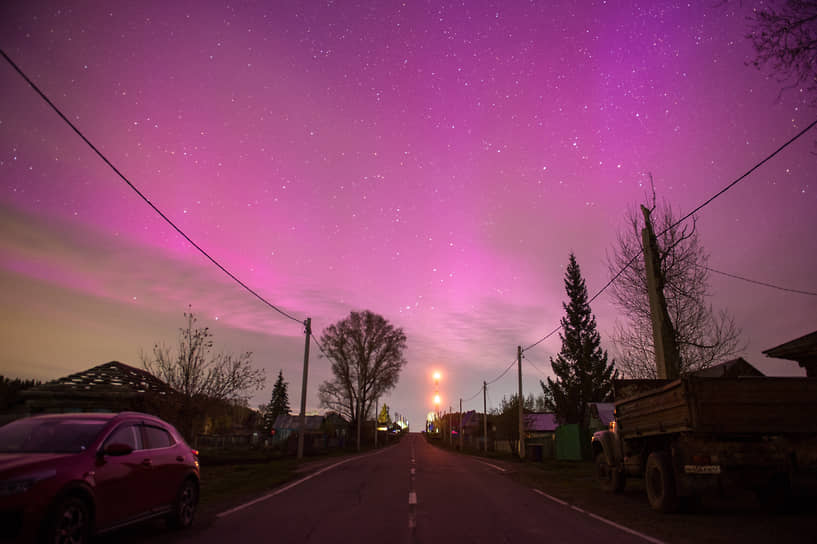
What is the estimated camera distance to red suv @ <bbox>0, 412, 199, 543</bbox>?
4910 millimetres

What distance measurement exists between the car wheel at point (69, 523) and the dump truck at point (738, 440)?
9487mm

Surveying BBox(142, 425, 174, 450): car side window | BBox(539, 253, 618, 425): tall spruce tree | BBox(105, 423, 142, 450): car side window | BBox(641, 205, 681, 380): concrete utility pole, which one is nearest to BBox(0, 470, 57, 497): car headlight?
BBox(105, 423, 142, 450): car side window

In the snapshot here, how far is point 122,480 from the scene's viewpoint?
627 centimetres

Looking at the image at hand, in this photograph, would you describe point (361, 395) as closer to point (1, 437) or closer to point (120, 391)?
point (120, 391)

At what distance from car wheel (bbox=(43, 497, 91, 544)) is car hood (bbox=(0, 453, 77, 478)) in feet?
1.49

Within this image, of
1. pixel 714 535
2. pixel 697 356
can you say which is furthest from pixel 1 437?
pixel 697 356

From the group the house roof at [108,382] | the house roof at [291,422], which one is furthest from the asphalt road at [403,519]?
the house roof at [291,422]

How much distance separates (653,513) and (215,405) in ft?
56.7

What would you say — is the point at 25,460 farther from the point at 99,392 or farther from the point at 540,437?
the point at 540,437

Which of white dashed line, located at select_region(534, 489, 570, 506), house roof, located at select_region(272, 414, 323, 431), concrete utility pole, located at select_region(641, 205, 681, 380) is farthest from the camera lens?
house roof, located at select_region(272, 414, 323, 431)

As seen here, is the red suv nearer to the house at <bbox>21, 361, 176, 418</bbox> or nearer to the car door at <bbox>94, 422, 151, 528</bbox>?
the car door at <bbox>94, 422, 151, 528</bbox>

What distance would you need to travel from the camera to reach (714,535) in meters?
7.59

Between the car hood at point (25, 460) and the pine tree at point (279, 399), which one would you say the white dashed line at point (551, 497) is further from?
the pine tree at point (279, 399)

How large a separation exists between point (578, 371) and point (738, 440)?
45686 mm
